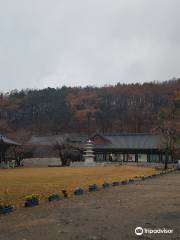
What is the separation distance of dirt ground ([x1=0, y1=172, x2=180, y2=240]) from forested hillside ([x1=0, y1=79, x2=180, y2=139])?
7550 centimetres

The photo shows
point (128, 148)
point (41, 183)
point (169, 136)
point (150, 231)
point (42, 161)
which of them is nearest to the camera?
point (150, 231)

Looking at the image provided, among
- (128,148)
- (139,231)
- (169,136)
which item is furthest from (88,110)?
(139,231)

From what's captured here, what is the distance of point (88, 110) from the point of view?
307 feet

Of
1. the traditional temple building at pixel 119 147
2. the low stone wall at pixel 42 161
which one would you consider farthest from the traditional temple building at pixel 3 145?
the traditional temple building at pixel 119 147

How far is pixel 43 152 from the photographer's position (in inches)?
2611

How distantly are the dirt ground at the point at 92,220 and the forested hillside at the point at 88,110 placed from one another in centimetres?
7550

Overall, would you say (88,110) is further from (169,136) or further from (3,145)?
(169,136)

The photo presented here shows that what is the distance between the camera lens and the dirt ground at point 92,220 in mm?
8562

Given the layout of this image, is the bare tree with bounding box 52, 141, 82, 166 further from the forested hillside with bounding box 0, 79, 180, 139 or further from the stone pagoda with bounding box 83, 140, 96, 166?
the forested hillside with bounding box 0, 79, 180, 139

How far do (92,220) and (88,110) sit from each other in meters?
83.1

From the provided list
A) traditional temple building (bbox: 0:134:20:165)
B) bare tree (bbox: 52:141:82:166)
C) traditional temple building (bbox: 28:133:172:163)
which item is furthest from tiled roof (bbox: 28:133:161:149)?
traditional temple building (bbox: 0:134:20:165)

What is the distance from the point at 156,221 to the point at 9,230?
3.60 metres

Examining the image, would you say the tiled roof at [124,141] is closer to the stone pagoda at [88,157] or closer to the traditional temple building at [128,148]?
the traditional temple building at [128,148]

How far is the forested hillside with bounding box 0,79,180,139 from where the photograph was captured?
9139 centimetres
